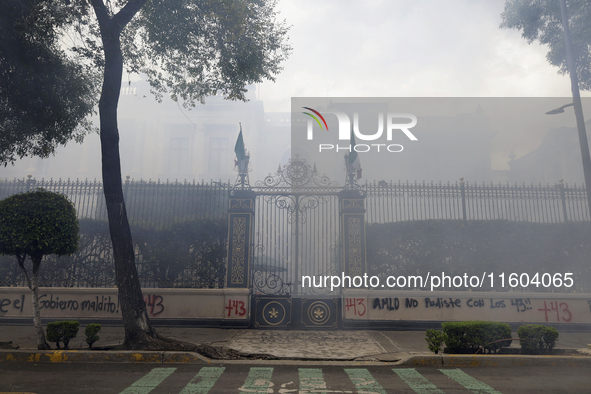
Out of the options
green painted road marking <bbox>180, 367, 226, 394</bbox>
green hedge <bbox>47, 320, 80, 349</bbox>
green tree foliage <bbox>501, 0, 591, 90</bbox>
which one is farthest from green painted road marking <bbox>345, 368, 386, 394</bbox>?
green tree foliage <bbox>501, 0, 591, 90</bbox>

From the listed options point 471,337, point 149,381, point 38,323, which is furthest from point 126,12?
point 471,337

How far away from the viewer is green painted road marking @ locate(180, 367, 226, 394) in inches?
177

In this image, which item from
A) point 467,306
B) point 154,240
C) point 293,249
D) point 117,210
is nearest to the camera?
point 117,210

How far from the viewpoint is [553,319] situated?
29.7ft

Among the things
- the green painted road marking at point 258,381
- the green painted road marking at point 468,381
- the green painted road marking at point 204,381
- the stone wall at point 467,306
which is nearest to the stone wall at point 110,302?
the stone wall at point 467,306

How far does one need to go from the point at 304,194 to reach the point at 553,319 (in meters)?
7.23

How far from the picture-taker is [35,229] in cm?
625

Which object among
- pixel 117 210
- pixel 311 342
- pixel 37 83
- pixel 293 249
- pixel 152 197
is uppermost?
pixel 37 83

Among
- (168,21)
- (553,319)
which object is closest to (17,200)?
(168,21)

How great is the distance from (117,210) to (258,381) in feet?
13.4

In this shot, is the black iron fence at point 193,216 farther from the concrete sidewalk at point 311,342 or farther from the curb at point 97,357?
the curb at point 97,357

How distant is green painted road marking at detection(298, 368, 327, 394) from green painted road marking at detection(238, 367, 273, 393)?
1.50 ft

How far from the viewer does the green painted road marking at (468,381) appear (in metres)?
4.57

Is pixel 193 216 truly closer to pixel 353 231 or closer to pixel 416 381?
pixel 353 231
